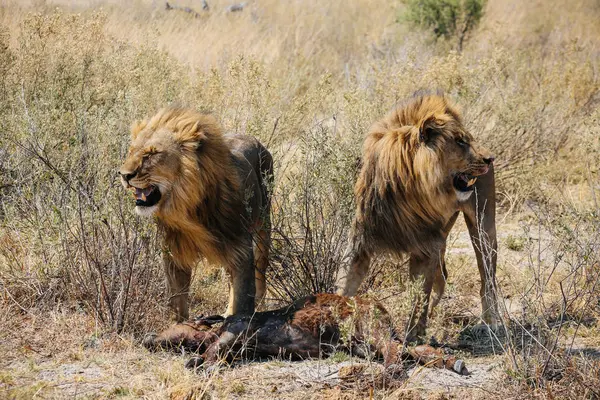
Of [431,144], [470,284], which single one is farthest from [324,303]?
[470,284]

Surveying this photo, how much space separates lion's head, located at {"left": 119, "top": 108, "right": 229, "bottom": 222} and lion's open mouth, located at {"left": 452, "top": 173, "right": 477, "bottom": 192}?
1.55 metres

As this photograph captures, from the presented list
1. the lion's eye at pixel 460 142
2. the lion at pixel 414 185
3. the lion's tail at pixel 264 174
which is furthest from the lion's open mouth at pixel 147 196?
the lion's eye at pixel 460 142

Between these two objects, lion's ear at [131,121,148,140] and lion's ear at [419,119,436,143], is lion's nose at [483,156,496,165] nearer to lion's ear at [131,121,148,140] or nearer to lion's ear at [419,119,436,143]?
lion's ear at [419,119,436,143]

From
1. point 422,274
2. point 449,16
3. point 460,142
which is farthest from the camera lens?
point 449,16

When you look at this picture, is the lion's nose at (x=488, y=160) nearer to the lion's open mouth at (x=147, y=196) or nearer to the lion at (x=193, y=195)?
the lion at (x=193, y=195)

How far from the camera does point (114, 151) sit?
5.72 meters

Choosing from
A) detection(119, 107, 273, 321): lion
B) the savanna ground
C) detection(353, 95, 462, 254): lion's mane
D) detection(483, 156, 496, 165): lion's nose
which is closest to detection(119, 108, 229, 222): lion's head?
detection(119, 107, 273, 321): lion

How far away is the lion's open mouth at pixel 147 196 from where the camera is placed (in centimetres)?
478

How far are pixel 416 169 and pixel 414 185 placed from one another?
0.12 meters

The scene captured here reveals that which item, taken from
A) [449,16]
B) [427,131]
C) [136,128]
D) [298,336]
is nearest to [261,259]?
[298,336]

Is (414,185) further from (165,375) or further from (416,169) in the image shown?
(165,375)

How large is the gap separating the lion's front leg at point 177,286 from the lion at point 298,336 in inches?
12.5

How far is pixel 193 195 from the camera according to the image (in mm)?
4914

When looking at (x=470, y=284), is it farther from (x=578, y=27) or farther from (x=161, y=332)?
(x=578, y=27)
